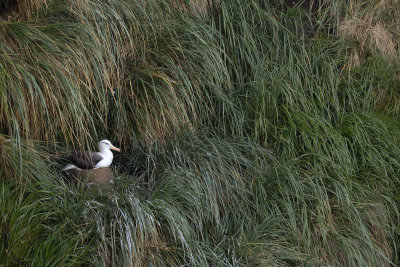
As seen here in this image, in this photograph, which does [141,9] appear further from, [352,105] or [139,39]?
[352,105]

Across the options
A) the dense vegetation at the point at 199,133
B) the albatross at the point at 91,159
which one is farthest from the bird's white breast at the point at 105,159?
the dense vegetation at the point at 199,133

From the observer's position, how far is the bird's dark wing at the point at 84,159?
4.47m

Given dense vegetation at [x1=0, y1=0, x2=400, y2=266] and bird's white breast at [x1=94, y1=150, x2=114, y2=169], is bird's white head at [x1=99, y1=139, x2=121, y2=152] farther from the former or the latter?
dense vegetation at [x1=0, y1=0, x2=400, y2=266]

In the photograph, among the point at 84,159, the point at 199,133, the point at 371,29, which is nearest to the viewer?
the point at 84,159

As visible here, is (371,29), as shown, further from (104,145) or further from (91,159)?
(91,159)

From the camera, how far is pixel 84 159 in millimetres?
4496

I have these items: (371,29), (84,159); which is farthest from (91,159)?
Answer: (371,29)

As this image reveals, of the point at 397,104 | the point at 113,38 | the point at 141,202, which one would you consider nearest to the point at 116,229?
the point at 141,202

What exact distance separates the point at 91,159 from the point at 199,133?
1.01m

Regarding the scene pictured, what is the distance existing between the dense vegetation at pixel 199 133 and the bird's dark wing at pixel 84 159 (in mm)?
135

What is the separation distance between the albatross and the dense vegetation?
12 centimetres

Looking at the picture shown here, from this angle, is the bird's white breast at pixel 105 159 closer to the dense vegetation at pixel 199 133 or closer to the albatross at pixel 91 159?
the albatross at pixel 91 159

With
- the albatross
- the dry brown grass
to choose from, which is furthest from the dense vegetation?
the albatross

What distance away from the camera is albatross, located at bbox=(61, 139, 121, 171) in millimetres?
4473
